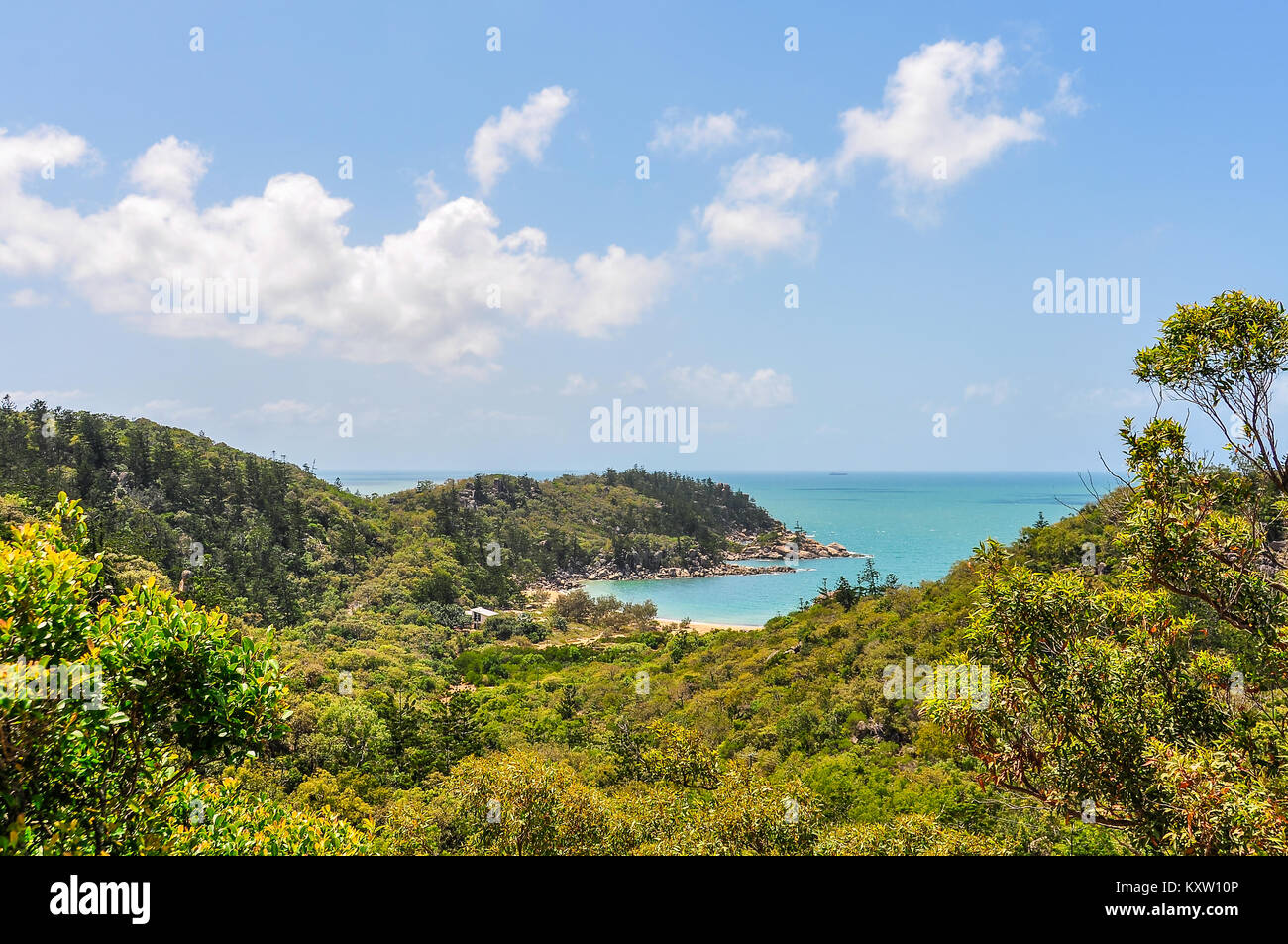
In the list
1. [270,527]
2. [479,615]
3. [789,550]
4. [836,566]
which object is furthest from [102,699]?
[789,550]

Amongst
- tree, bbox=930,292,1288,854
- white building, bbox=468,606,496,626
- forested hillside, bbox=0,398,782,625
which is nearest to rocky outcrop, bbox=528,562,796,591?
forested hillside, bbox=0,398,782,625

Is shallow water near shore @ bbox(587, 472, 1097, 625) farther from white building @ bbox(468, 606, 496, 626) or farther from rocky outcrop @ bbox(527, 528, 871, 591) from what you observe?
white building @ bbox(468, 606, 496, 626)

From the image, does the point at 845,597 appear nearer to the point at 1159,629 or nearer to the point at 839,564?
the point at 1159,629

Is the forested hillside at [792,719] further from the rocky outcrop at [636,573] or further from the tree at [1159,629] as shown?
the rocky outcrop at [636,573]

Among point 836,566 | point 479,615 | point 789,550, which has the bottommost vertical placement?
point 836,566

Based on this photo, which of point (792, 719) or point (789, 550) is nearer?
point (792, 719)

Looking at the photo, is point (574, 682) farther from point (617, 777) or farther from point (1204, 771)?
point (1204, 771)

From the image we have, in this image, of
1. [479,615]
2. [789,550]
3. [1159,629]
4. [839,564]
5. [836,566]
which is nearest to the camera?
[1159,629]

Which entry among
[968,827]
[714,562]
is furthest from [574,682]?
[714,562]

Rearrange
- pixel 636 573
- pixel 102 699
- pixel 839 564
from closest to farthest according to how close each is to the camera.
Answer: pixel 102 699, pixel 636 573, pixel 839 564

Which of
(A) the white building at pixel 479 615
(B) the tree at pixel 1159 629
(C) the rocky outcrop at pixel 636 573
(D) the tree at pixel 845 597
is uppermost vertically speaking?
(B) the tree at pixel 1159 629

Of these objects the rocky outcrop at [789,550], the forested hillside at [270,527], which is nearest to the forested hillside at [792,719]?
the forested hillside at [270,527]

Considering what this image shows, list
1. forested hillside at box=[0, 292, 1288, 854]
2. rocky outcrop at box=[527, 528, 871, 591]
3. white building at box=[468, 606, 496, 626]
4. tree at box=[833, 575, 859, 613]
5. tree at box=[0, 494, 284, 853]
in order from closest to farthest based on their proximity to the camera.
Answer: tree at box=[0, 494, 284, 853], forested hillside at box=[0, 292, 1288, 854], tree at box=[833, 575, 859, 613], white building at box=[468, 606, 496, 626], rocky outcrop at box=[527, 528, 871, 591]
